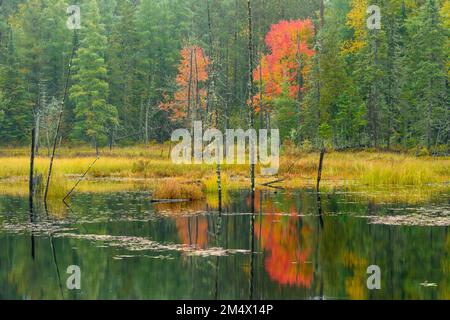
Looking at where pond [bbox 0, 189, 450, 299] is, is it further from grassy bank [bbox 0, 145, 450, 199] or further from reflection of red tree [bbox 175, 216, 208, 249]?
grassy bank [bbox 0, 145, 450, 199]

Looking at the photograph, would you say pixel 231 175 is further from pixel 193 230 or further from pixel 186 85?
pixel 186 85

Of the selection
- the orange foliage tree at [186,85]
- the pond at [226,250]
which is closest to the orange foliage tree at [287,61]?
the orange foliage tree at [186,85]

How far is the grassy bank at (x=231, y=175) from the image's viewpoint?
32938mm

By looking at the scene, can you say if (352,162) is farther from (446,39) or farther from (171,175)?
(446,39)

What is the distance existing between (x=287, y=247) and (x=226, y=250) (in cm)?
180

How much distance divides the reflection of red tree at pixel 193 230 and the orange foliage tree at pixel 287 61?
1494 inches

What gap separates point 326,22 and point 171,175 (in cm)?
2913

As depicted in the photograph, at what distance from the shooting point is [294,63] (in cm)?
6450

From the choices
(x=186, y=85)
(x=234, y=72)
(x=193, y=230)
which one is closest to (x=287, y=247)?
(x=193, y=230)

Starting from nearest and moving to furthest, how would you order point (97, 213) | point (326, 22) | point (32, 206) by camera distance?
point (97, 213), point (32, 206), point (326, 22)

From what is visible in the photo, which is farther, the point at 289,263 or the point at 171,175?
the point at 171,175

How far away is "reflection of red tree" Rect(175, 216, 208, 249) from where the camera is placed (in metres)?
20.1
